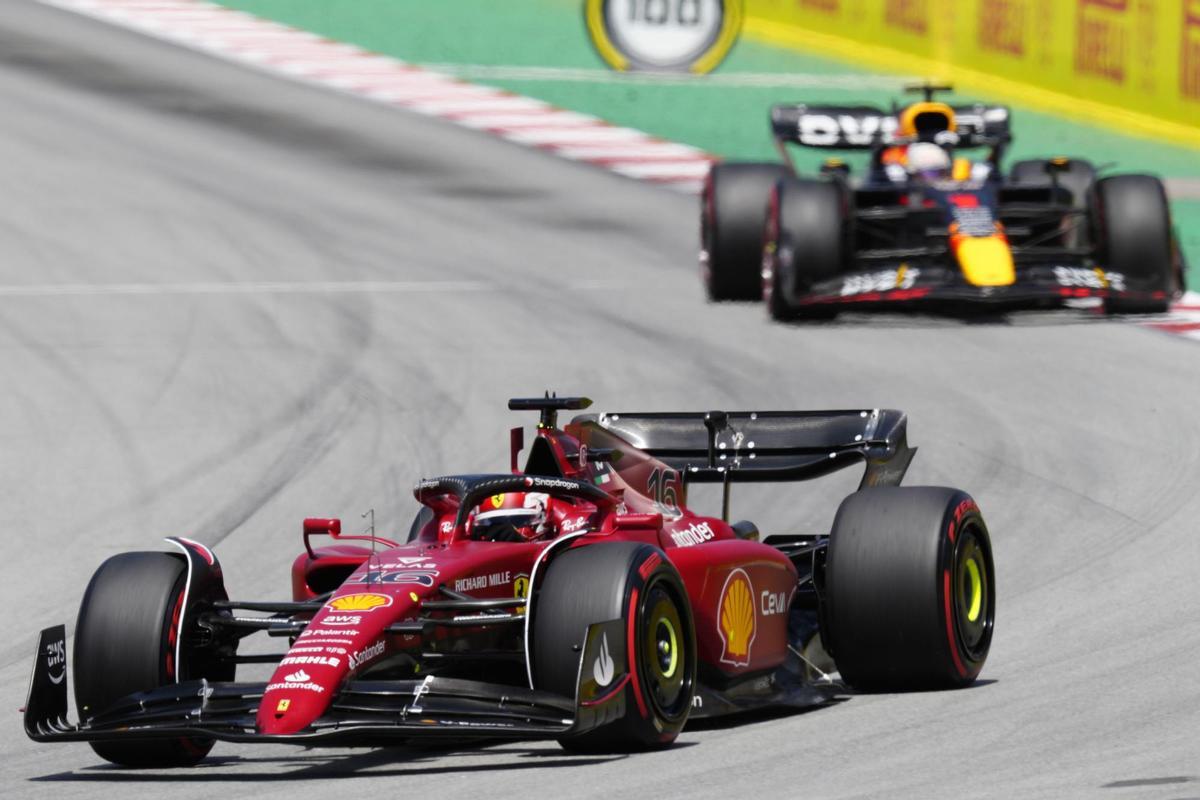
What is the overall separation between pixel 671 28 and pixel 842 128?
6953 mm

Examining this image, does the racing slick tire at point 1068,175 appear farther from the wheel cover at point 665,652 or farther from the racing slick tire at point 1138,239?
the wheel cover at point 665,652

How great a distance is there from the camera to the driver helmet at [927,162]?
63.8 ft

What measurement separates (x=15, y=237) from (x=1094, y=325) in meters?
9.91

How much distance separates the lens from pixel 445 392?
16.5 metres

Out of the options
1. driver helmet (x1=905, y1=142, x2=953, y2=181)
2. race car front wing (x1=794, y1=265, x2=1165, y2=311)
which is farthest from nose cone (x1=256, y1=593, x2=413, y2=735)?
driver helmet (x1=905, y1=142, x2=953, y2=181)

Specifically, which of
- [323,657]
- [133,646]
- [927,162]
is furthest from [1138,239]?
[323,657]

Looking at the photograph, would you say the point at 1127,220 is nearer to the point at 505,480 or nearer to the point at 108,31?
the point at 505,480

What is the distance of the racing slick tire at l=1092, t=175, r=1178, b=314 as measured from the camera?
731 inches

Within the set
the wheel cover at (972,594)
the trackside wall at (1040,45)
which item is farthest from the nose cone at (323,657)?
the trackside wall at (1040,45)

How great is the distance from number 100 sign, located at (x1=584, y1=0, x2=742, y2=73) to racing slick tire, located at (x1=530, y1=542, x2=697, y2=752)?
18.5 m

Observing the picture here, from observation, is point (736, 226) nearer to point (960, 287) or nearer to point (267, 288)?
point (960, 287)

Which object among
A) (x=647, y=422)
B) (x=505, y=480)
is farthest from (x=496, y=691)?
(x=647, y=422)

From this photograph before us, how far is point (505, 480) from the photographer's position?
28.6ft

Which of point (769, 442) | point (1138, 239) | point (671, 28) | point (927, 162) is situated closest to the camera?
point (769, 442)
